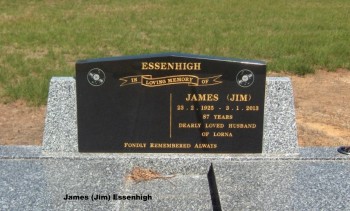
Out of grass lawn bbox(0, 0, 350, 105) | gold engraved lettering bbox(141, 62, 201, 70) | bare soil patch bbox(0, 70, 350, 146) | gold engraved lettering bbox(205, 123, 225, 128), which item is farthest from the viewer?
grass lawn bbox(0, 0, 350, 105)

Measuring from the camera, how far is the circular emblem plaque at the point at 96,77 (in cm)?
452

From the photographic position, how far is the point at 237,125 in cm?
462

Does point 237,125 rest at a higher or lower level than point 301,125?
higher

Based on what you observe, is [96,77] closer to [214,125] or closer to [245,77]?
[214,125]

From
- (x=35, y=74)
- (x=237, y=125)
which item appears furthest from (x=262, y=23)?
(x=237, y=125)

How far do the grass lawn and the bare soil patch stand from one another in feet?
1.31

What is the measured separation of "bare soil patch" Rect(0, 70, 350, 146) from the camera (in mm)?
6535

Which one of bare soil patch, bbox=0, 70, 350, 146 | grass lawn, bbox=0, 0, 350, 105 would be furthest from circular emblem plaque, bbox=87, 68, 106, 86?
grass lawn, bbox=0, 0, 350, 105

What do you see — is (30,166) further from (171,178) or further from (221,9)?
(221,9)

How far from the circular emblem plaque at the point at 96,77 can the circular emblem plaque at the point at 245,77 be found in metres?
0.99

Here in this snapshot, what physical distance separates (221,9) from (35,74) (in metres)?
7.96

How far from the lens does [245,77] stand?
4527 millimetres

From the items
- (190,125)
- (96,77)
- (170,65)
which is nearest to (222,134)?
(190,125)

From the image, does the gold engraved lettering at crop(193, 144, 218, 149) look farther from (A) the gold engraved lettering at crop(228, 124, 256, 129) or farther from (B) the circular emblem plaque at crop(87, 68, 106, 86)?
(B) the circular emblem plaque at crop(87, 68, 106, 86)
